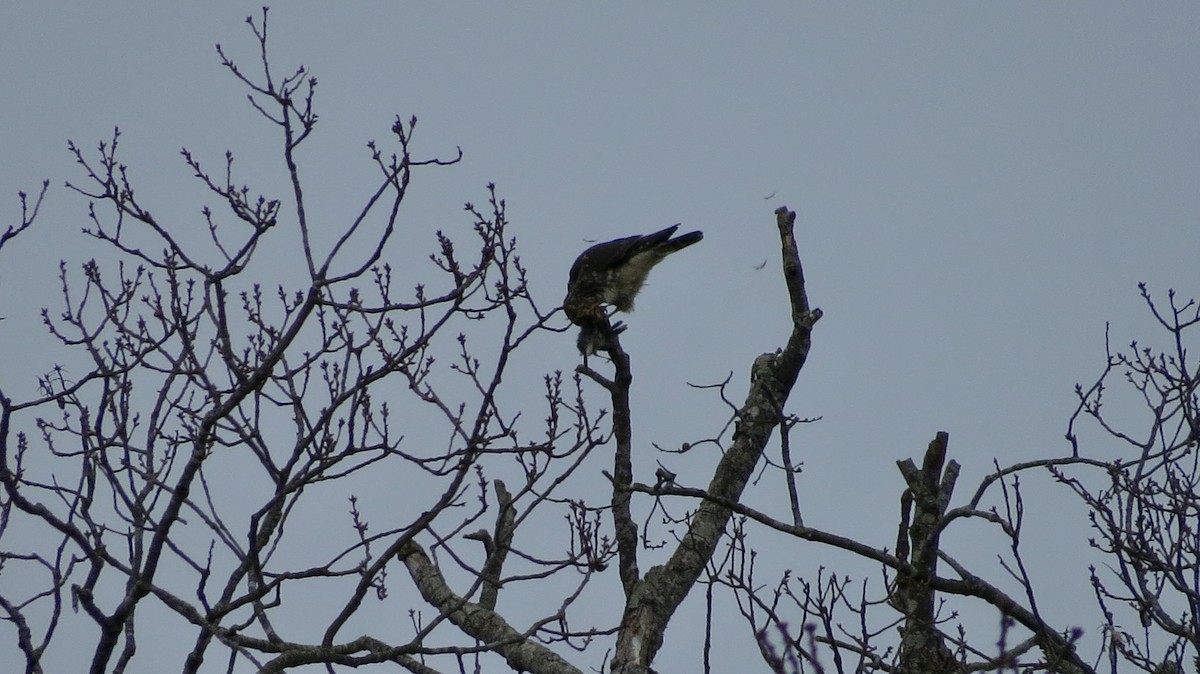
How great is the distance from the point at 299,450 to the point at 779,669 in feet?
5.88

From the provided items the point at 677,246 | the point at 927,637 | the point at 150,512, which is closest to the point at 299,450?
the point at 150,512

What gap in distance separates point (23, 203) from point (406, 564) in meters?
2.94

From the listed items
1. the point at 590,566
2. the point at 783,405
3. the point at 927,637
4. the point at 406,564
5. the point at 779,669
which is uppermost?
the point at 783,405

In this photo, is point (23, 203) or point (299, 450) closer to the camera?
point (299, 450)

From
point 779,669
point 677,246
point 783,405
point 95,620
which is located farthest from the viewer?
point 677,246

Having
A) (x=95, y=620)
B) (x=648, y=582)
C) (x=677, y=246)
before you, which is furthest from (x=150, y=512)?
(x=677, y=246)

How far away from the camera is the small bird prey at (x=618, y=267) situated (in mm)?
8133

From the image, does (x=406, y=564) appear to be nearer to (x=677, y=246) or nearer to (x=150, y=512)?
(x=150, y=512)

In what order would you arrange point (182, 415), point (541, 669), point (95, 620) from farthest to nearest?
1. point (541, 669)
2. point (182, 415)
3. point (95, 620)

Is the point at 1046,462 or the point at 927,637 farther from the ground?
the point at 1046,462

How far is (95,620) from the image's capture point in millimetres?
3586

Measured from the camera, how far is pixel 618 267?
8.41m

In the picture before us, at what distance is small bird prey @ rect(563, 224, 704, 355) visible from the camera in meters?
8.13

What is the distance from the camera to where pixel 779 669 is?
9.50 feet
